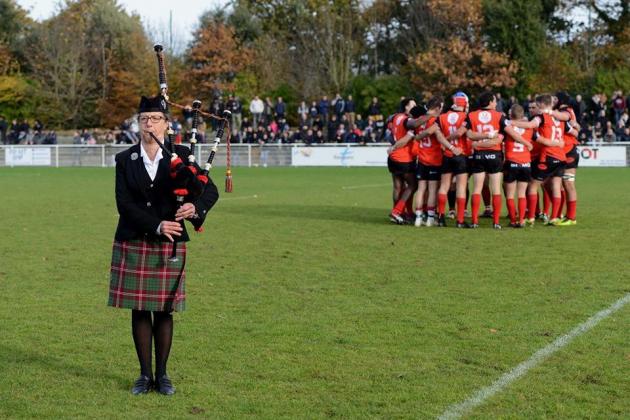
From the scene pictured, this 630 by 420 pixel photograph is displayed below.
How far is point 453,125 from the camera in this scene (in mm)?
15422

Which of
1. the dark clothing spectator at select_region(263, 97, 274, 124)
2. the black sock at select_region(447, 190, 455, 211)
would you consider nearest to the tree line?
the dark clothing spectator at select_region(263, 97, 274, 124)

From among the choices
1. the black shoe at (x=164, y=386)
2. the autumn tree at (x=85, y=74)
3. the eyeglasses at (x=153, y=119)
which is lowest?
the black shoe at (x=164, y=386)

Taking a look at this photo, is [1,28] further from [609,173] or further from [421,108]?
[421,108]

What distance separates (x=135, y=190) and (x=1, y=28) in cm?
6794

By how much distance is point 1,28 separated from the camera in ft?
230

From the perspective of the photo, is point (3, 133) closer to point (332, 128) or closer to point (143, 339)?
point (332, 128)

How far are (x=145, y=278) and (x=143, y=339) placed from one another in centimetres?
41

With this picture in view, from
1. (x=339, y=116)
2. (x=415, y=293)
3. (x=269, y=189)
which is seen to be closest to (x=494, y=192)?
(x=415, y=293)

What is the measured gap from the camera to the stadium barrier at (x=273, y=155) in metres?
37.5

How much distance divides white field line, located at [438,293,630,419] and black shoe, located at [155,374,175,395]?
67.1 inches

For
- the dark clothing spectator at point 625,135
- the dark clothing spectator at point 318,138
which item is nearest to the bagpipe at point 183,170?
the dark clothing spectator at point 625,135

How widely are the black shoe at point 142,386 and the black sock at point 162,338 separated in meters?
0.07

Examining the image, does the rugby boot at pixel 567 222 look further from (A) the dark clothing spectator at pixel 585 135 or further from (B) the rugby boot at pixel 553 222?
(A) the dark clothing spectator at pixel 585 135

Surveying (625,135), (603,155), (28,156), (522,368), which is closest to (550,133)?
(522,368)
